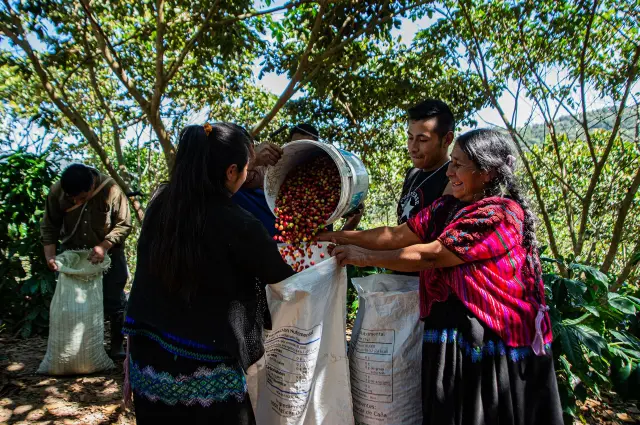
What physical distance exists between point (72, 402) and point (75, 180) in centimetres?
158

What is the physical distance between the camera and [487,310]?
155 centimetres

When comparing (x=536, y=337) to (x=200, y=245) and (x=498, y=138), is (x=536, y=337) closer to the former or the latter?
(x=498, y=138)

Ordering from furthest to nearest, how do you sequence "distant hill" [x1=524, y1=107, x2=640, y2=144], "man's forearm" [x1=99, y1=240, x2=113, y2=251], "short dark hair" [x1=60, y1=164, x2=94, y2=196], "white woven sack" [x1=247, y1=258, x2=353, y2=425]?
"distant hill" [x1=524, y1=107, x2=640, y2=144], "man's forearm" [x1=99, y1=240, x2=113, y2=251], "short dark hair" [x1=60, y1=164, x2=94, y2=196], "white woven sack" [x1=247, y1=258, x2=353, y2=425]

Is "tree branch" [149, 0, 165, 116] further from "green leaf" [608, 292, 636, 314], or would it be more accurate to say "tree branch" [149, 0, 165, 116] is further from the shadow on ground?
"green leaf" [608, 292, 636, 314]

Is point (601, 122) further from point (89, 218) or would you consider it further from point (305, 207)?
point (89, 218)

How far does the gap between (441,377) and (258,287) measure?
0.73 metres

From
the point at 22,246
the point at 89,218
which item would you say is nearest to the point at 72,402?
the point at 89,218

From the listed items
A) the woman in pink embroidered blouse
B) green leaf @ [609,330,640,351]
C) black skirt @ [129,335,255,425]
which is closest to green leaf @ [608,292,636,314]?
green leaf @ [609,330,640,351]

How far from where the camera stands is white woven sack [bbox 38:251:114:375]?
3.43 m

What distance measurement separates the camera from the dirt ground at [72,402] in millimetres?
2881

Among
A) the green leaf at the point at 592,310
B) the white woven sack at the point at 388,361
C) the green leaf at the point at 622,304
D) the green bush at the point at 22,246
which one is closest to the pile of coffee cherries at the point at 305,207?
the white woven sack at the point at 388,361

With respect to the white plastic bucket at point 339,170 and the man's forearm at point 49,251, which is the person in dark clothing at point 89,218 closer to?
the man's forearm at point 49,251

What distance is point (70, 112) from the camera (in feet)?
14.1

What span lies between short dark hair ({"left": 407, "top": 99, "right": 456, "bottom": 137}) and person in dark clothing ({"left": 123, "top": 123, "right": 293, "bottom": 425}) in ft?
3.87
